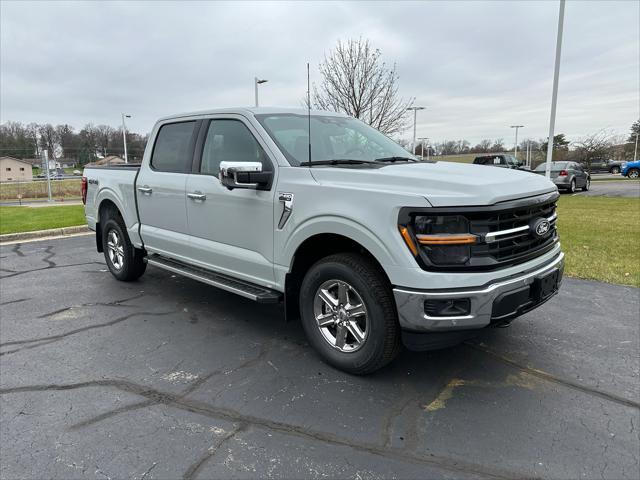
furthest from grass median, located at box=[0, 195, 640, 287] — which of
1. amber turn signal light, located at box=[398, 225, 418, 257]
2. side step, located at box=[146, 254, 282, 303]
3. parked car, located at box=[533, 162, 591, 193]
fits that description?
parked car, located at box=[533, 162, 591, 193]

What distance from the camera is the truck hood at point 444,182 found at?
2.84 m

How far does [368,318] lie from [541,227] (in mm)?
1393

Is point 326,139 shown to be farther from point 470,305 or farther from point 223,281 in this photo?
point 470,305

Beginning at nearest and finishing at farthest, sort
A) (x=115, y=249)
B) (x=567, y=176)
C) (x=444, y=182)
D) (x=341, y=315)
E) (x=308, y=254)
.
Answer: (x=444, y=182), (x=341, y=315), (x=308, y=254), (x=115, y=249), (x=567, y=176)

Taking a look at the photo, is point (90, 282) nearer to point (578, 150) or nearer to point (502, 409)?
point (502, 409)

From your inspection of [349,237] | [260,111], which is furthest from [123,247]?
[349,237]

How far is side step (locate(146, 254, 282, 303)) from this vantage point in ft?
12.4

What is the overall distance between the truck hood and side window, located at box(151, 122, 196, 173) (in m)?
1.85

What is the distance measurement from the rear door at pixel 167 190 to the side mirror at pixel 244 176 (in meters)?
1.05

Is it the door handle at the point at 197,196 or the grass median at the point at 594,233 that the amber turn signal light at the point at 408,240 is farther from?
the grass median at the point at 594,233

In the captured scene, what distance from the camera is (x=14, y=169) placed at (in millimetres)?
84188

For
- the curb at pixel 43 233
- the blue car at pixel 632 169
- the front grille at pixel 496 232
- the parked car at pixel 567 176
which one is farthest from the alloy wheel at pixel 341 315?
the blue car at pixel 632 169

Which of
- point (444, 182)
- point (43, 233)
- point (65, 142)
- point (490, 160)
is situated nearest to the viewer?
point (444, 182)

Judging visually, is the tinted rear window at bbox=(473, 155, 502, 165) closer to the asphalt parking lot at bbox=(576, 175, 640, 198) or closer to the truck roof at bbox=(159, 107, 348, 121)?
the asphalt parking lot at bbox=(576, 175, 640, 198)
